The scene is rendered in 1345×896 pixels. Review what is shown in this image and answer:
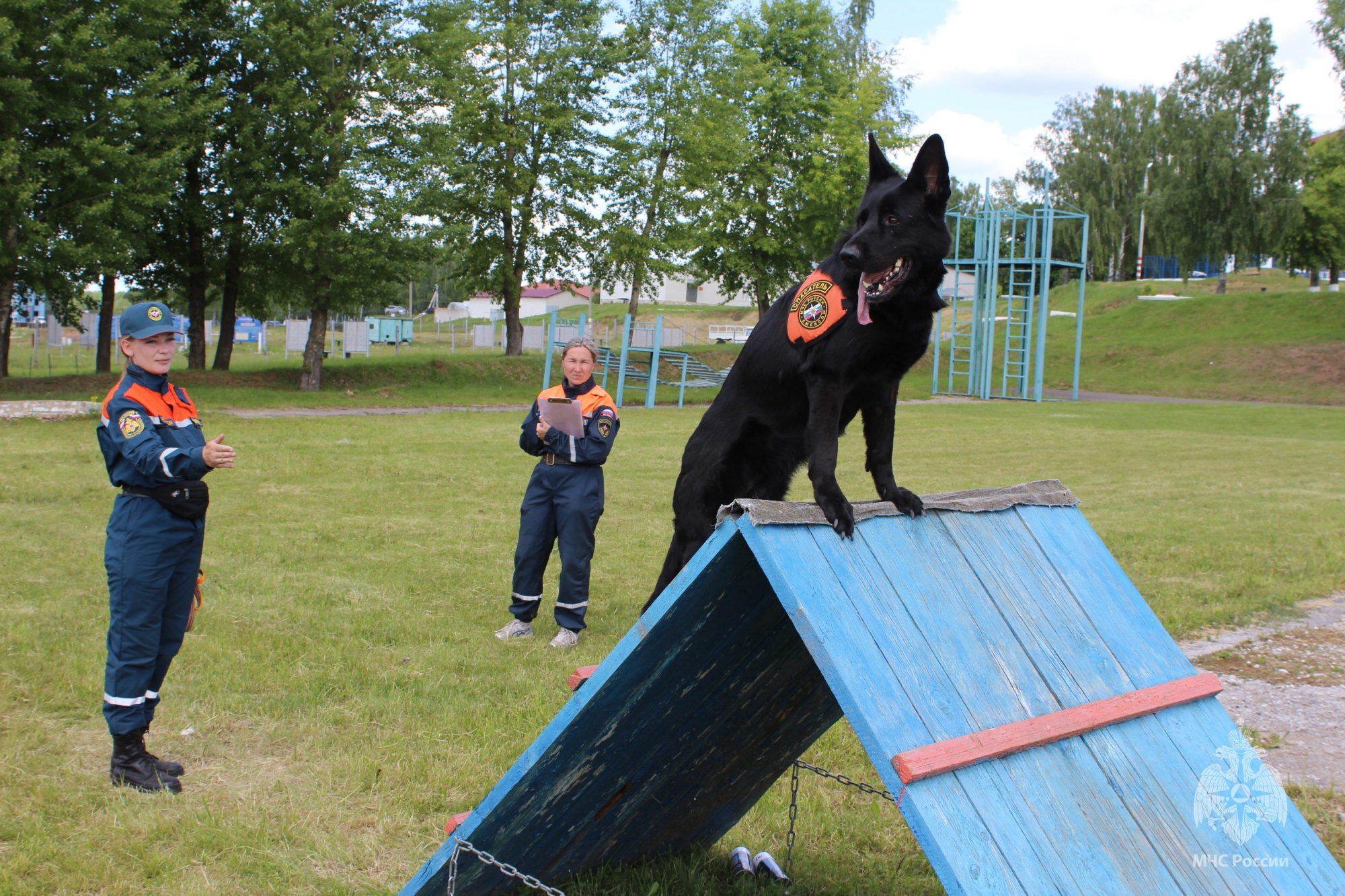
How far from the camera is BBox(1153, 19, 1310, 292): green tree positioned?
45.9m

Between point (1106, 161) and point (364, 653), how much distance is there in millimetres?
62815

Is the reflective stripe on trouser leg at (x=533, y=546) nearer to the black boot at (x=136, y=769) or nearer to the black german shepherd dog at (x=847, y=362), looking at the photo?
the black boot at (x=136, y=769)

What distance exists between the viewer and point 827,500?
237 centimetres

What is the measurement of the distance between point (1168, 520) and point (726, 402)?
807 centimetres

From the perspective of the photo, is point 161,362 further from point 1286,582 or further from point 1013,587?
point 1286,582

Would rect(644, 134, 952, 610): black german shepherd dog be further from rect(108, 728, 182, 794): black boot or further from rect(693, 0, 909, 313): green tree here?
rect(693, 0, 909, 313): green tree

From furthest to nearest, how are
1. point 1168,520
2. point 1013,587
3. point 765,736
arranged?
point 1168,520 < point 765,736 < point 1013,587

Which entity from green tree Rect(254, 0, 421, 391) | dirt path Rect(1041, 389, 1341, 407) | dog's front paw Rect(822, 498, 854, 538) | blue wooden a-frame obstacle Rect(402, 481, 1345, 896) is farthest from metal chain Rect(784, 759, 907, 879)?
dirt path Rect(1041, 389, 1341, 407)

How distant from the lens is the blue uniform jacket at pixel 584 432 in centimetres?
550

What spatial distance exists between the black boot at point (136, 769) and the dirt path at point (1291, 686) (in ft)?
14.8

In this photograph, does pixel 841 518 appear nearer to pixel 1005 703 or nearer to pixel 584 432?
pixel 1005 703

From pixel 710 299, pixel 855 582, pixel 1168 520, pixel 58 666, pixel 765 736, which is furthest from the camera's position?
pixel 710 299

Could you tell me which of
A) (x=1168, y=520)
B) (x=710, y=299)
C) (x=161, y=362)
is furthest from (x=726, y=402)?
(x=710, y=299)

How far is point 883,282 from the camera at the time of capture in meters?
2.63
